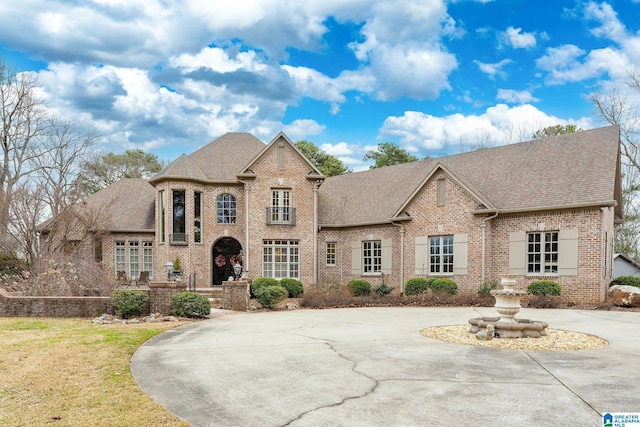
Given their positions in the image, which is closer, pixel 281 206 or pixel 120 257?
pixel 281 206

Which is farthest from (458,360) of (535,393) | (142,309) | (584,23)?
(584,23)

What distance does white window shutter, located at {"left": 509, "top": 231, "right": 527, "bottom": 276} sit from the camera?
778 inches

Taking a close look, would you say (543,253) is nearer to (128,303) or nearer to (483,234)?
(483,234)

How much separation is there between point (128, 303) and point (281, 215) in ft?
38.3

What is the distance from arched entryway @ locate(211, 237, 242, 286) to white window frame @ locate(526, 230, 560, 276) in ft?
45.7

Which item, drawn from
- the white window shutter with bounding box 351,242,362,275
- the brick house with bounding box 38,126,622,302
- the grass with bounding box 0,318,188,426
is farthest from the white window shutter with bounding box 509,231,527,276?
the grass with bounding box 0,318,188,426

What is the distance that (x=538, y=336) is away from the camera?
10.2 metres

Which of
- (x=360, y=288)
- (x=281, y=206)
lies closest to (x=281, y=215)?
(x=281, y=206)

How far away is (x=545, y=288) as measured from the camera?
1836 centimetres

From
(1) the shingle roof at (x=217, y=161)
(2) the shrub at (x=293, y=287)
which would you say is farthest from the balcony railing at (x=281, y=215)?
(2) the shrub at (x=293, y=287)

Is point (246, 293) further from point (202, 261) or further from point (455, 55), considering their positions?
point (455, 55)

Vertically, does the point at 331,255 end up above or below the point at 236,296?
above

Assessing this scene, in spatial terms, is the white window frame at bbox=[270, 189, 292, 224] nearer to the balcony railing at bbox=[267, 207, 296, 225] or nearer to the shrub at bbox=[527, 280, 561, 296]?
the balcony railing at bbox=[267, 207, 296, 225]

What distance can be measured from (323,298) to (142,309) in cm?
729
